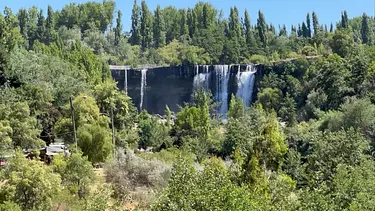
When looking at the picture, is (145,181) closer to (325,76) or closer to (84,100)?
(84,100)

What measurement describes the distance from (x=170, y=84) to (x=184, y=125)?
18.2 metres

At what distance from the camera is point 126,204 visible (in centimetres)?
1761

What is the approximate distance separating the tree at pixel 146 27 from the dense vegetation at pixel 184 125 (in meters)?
0.22

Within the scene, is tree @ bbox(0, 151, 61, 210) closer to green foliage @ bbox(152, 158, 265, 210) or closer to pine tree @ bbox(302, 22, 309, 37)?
green foliage @ bbox(152, 158, 265, 210)

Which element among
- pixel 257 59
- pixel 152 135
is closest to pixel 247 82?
pixel 257 59

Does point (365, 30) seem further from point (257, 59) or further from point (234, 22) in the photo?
point (257, 59)

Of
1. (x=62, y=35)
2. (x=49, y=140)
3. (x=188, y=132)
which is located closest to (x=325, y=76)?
(x=188, y=132)

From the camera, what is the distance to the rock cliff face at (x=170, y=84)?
53.6m

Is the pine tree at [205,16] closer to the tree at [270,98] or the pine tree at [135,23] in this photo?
the pine tree at [135,23]

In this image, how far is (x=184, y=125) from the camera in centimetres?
3703

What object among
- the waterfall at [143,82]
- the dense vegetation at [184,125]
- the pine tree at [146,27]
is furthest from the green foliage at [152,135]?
the pine tree at [146,27]

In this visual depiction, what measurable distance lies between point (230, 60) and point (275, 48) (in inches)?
325

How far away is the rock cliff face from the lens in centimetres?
5363

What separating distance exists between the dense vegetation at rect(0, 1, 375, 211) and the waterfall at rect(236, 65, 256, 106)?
5.84 ft
